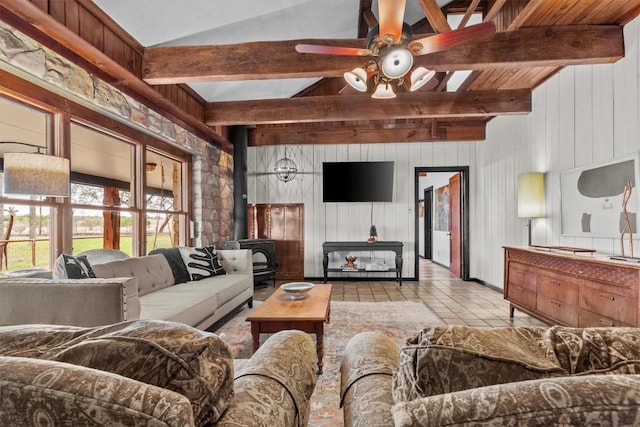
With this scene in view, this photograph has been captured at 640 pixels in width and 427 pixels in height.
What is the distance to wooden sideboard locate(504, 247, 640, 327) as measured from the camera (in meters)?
2.25

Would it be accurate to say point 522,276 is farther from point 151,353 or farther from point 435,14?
point 151,353

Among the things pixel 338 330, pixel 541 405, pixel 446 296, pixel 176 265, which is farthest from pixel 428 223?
pixel 541 405

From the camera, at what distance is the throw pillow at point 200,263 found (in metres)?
3.62

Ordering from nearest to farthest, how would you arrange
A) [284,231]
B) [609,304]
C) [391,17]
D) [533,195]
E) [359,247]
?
[391,17], [609,304], [533,195], [359,247], [284,231]

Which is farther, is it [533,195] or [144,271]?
[533,195]

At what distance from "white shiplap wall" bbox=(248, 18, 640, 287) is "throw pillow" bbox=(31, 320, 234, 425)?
11.6 ft

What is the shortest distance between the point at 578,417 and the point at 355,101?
4.53 metres

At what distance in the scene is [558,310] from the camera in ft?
9.55

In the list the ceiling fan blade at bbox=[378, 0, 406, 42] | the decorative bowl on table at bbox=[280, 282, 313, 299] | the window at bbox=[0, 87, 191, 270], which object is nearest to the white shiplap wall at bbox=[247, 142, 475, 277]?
the window at bbox=[0, 87, 191, 270]

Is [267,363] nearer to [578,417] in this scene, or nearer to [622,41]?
[578,417]


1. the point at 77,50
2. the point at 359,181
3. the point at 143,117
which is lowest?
the point at 359,181

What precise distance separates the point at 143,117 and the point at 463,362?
385cm

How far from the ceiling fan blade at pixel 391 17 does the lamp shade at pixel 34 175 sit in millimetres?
2263

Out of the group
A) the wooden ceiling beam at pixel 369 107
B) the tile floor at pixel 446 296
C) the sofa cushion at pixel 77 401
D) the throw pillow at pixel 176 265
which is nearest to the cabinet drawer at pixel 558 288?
the tile floor at pixel 446 296
